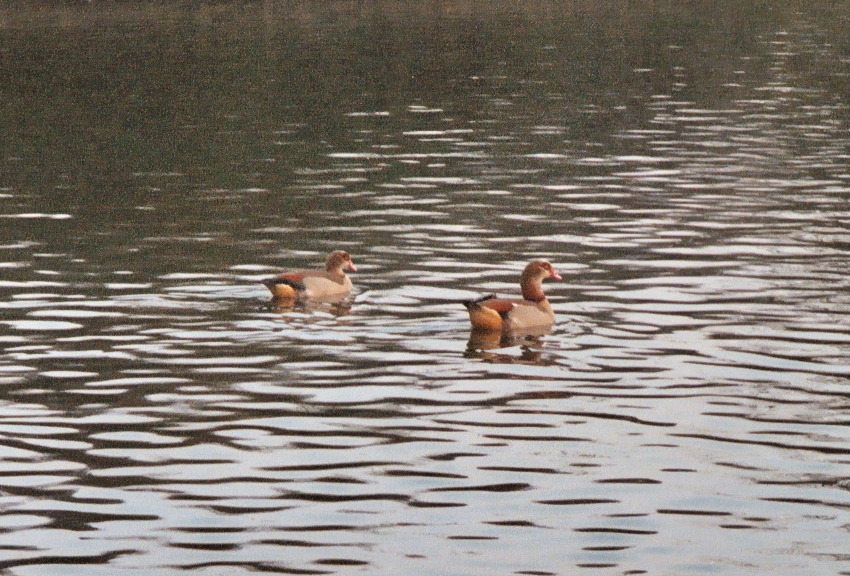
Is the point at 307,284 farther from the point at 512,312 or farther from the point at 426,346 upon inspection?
the point at 512,312

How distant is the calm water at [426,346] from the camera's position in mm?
13672

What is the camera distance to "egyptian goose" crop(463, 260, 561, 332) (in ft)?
68.6

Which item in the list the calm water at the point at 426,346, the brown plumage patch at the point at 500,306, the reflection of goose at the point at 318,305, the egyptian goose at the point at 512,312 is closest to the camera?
the calm water at the point at 426,346

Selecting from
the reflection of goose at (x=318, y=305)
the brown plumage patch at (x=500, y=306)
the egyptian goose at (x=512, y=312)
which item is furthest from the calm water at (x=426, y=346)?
the brown plumage patch at (x=500, y=306)

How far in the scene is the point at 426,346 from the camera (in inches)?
802

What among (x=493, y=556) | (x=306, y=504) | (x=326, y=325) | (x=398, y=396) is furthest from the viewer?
(x=326, y=325)

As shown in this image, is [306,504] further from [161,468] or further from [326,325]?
[326,325]

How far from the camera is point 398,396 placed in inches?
704

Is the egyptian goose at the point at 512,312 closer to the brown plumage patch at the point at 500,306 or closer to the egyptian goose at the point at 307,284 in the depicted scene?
the brown plumage patch at the point at 500,306

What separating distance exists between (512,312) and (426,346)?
133 cm

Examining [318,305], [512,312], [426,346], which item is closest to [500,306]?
[512,312]

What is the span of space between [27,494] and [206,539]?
6.73ft

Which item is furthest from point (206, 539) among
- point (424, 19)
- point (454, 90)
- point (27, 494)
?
point (424, 19)

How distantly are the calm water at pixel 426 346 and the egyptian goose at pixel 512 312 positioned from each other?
0.94 ft
